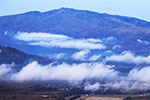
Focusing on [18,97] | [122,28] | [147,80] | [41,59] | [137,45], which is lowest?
[18,97]

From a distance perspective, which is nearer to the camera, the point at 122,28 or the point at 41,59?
the point at 41,59

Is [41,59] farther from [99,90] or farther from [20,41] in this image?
[20,41]

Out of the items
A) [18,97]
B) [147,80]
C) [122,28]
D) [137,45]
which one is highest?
[122,28]

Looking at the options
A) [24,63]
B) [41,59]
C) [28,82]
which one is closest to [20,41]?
[41,59]

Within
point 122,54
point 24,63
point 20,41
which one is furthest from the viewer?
point 20,41

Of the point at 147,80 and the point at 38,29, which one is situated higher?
the point at 38,29

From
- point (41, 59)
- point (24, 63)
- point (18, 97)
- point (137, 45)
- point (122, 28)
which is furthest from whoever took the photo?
point (122, 28)

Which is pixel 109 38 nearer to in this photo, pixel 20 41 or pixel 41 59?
pixel 20 41

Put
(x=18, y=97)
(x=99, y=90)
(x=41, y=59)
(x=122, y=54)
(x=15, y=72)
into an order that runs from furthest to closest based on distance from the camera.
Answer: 1. (x=122, y=54)
2. (x=41, y=59)
3. (x=15, y=72)
4. (x=99, y=90)
5. (x=18, y=97)

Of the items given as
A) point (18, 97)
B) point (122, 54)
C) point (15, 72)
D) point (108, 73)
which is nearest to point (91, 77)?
point (108, 73)
